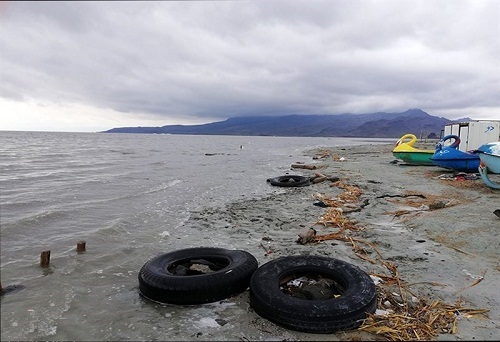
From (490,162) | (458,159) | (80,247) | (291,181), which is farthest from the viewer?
(458,159)

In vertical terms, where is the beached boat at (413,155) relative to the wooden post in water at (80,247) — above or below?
above

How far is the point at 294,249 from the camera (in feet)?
21.8

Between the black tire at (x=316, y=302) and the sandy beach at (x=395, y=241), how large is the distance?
0.37 ft

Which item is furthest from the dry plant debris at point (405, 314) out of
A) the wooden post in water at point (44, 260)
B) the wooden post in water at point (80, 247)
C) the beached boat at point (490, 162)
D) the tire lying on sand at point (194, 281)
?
the beached boat at point (490, 162)

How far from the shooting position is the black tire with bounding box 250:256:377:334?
3689 millimetres

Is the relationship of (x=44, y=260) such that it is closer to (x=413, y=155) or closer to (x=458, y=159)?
(x=458, y=159)

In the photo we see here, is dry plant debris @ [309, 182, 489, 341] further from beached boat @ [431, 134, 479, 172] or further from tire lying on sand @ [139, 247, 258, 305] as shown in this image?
beached boat @ [431, 134, 479, 172]

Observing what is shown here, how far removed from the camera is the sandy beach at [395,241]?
3959 mm

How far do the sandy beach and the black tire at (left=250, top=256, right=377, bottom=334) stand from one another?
0.37ft

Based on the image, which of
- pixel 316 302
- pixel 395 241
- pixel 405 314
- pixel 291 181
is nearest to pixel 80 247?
pixel 316 302

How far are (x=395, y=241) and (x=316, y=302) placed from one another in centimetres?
388

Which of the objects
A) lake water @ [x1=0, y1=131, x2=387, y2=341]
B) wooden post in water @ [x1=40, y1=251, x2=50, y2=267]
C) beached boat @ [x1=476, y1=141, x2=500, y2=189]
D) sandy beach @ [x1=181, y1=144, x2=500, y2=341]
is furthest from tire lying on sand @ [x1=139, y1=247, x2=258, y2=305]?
beached boat @ [x1=476, y1=141, x2=500, y2=189]

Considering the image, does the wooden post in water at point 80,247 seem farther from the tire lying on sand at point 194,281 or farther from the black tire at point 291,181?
the black tire at point 291,181

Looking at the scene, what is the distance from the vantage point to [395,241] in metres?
6.93
